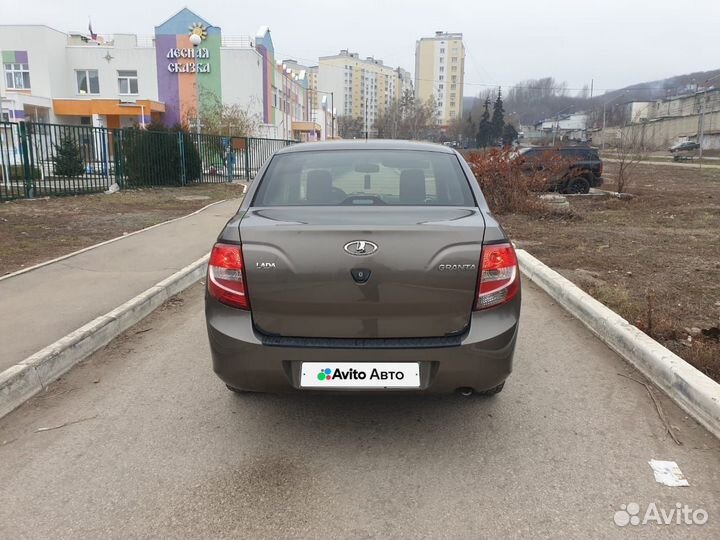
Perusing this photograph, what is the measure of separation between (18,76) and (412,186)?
147 feet

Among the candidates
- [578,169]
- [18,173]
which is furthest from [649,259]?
[18,173]

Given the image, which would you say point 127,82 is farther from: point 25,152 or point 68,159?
point 25,152

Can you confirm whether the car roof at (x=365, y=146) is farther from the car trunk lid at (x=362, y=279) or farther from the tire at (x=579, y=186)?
the tire at (x=579, y=186)

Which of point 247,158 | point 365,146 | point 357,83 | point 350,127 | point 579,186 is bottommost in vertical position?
point 579,186

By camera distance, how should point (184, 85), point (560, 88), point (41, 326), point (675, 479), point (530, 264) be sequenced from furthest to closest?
point (560, 88), point (184, 85), point (530, 264), point (41, 326), point (675, 479)

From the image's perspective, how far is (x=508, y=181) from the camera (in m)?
12.7

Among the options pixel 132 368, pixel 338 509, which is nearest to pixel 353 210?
pixel 338 509

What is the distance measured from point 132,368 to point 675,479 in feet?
11.8

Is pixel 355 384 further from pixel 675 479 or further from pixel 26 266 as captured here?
pixel 26 266

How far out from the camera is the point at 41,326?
15.8 ft

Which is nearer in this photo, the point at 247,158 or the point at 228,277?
the point at 228,277

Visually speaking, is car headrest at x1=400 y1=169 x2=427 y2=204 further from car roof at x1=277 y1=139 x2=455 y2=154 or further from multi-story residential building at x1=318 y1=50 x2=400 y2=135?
multi-story residential building at x1=318 y1=50 x2=400 y2=135

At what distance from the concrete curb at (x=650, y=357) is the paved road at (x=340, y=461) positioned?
0.37 ft

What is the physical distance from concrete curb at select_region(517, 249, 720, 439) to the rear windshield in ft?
5.83
